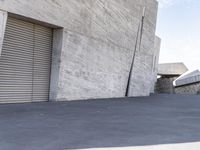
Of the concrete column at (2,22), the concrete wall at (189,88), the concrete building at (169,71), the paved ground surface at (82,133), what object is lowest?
the concrete wall at (189,88)

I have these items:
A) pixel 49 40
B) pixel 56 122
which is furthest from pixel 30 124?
pixel 49 40

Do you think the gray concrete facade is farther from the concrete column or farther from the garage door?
the concrete column

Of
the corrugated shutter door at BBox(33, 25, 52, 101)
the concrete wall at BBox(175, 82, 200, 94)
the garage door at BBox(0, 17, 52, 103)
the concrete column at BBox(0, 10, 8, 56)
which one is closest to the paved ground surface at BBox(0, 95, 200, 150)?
the concrete column at BBox(0, 10, 8, 56)

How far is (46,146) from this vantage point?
12.1ft

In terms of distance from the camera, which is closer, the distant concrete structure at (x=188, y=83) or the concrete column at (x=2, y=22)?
the concrete column at (x=2, y=22)

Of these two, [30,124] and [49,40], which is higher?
[49,40]

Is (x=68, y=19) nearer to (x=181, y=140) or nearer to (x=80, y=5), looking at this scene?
(x=80, y=5)

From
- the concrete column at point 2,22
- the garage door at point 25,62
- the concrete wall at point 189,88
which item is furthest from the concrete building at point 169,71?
the concrete column at point 2,22

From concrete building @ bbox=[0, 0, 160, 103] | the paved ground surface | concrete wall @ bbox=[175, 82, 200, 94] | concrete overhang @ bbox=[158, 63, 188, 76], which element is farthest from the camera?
concrete overhang @ bbox=[158, 63, 188, 76]

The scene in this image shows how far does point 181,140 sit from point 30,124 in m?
2.63

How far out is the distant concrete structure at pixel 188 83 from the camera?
1176 inches

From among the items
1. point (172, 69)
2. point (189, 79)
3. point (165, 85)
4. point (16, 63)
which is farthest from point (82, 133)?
point (172, 69)

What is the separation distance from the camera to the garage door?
8.98 m

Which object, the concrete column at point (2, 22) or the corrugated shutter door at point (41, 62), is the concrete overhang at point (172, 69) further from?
the concrete column at point (2, 22)
